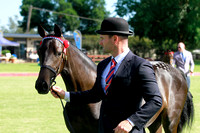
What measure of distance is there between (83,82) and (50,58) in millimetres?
783

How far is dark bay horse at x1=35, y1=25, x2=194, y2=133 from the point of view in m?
3.72

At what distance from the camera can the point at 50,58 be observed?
372cm

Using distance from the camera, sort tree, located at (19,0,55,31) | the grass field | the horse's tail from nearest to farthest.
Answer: the horse's tail → the grass field → tree, located at (19,0,55,31)

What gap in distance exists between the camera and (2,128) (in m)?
6.81

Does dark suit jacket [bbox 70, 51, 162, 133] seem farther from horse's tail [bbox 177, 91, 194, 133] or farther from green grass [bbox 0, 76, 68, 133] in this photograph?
green grass [bbox 0, 76, 68, 133]

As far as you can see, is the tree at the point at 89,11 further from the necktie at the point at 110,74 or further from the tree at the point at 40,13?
the necktie at the point at 110,74

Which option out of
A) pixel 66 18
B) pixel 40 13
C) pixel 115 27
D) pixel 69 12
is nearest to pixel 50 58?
pixel 115 27

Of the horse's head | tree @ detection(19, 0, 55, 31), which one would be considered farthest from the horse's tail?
tree @ detection(19, 0, 55, 31)

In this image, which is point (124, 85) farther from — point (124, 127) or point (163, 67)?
point (163, 67)

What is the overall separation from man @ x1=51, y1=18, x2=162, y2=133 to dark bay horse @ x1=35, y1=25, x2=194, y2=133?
1106 mm

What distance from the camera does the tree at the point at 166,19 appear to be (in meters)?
37.7

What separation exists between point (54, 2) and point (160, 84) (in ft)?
237

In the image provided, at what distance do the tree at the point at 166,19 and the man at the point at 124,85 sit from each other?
36183 millimetres

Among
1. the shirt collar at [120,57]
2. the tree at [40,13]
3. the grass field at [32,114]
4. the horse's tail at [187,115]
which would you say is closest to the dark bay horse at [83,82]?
the horse's tail at [187,115]
